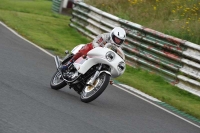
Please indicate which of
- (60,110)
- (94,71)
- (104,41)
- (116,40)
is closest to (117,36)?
(116,40)

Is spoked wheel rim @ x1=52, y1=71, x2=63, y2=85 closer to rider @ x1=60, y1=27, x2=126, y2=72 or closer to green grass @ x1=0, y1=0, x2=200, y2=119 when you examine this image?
rider @ x1=60, y1=27, x2=126, y2=72

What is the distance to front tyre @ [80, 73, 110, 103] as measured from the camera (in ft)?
36.1

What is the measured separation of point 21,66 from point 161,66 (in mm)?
4255

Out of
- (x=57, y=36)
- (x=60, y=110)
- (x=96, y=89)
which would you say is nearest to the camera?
(x=60, y=110)

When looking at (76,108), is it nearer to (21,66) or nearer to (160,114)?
(160,114)

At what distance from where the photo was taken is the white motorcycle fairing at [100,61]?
11.3 metres

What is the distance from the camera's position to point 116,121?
33.1 ft

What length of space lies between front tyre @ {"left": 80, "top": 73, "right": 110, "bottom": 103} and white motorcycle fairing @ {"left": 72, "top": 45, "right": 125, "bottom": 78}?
260mm

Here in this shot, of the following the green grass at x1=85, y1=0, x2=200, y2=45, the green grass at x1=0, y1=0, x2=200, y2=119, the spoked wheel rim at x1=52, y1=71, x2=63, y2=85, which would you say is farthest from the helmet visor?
the green grass at x1=85, y1=0, x2=200, y2=45

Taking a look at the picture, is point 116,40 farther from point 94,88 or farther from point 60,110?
point 60,110

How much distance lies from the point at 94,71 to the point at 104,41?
594 mm

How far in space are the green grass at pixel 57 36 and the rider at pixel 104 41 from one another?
99.6 inches

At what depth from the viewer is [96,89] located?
Result: 1121 cm

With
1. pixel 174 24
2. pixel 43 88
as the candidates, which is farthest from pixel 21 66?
pixel 174 24
